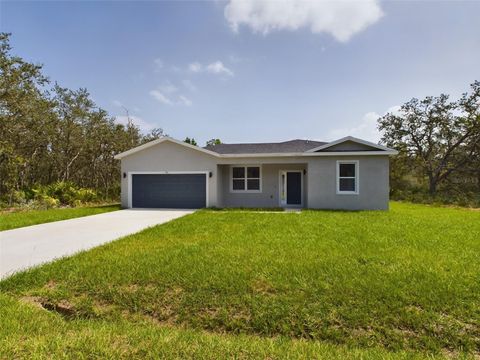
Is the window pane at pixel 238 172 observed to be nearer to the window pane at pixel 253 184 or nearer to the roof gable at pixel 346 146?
the window pane at pixel 253 184

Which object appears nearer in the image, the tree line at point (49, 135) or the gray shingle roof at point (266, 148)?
the tree line at point (49, 135)

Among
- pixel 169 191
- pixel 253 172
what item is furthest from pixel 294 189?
pixel 169 191

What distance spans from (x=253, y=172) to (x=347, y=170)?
4835 mm

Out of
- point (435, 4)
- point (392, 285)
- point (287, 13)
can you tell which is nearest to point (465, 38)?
point (435, 4)

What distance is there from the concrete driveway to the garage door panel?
15.3ft

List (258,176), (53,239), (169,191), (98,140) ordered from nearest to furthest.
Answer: (53,239) < (169,191) < (258,176) < (98,140)

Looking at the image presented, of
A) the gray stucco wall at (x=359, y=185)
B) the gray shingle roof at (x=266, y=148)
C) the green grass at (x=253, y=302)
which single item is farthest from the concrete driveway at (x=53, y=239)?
the gray stucco wall at (x=359, y=185)

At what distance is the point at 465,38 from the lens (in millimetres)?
10406

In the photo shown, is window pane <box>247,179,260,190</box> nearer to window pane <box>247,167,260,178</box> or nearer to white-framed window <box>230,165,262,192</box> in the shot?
white-framed window <box>230,165,262,192</box>

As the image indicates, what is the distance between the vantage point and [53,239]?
7051 millimetres

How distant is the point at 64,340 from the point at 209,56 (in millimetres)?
12541

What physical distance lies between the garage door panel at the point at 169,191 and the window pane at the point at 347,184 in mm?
6860

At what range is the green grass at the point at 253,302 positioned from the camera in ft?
9.29

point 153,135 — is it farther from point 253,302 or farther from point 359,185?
point 253,302
